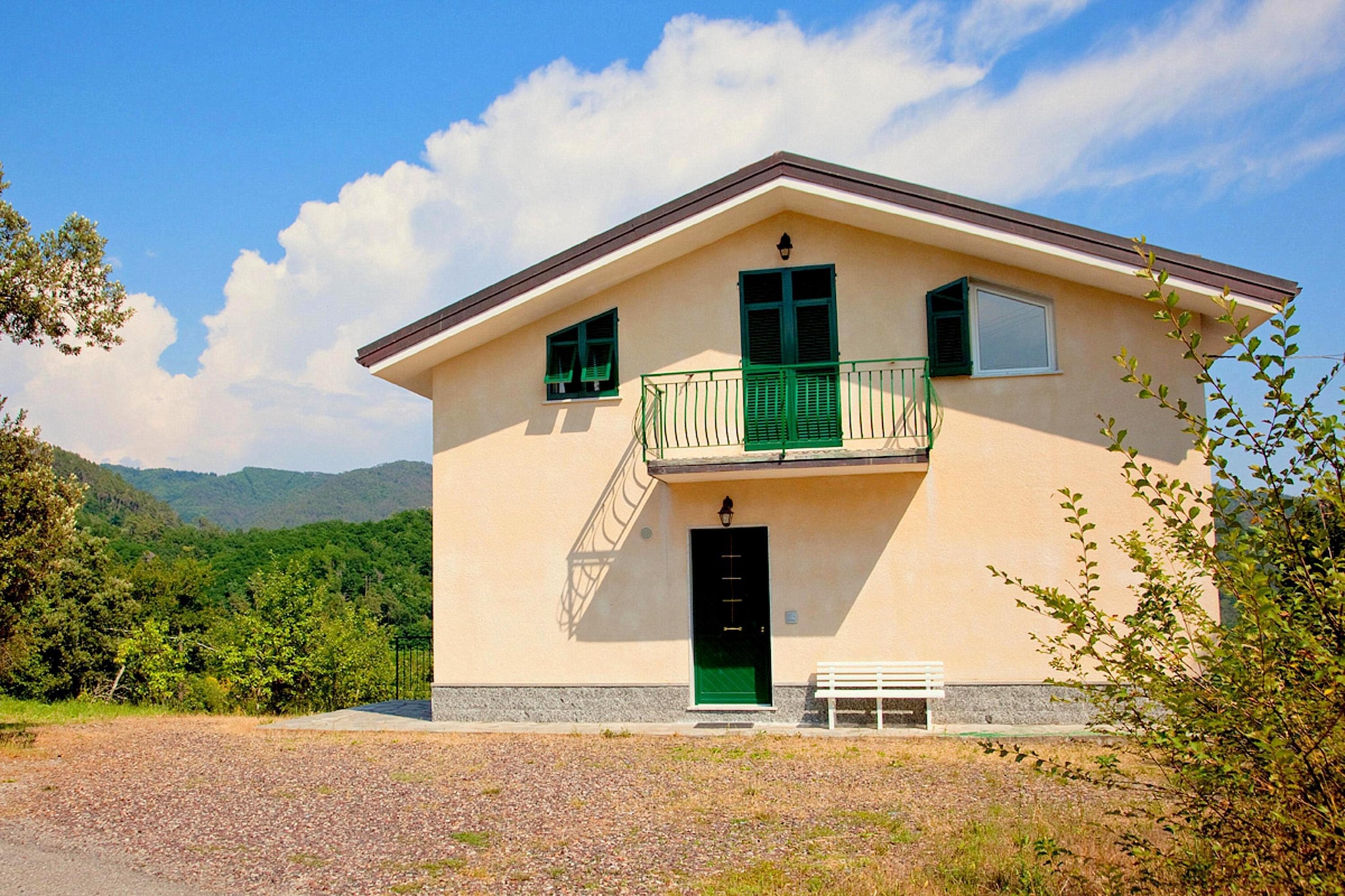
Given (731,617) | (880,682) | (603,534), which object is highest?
(603,534)

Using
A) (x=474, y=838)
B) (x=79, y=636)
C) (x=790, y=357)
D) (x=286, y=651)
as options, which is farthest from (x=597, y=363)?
(x=79, y=636)

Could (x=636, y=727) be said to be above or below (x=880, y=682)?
below

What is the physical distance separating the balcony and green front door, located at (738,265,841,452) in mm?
16

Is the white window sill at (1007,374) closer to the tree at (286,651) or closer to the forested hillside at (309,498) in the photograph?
the tree at (286,651)

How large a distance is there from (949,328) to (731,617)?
4.37 m

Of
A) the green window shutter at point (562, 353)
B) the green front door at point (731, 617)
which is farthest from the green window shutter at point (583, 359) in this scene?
the green front door at point (731, 617)

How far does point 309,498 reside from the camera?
557 ft

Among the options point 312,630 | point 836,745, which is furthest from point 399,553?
point 836,745

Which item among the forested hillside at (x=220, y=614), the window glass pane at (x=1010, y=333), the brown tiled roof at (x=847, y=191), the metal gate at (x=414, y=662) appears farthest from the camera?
the metal gate at (x=414, y=662)

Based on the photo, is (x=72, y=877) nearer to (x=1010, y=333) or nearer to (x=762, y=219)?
(x=762, y=219)

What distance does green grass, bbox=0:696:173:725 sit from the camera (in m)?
14.1

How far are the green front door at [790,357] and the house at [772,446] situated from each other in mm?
33

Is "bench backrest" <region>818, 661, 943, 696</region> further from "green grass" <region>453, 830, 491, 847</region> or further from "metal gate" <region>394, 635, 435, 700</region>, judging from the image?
"metal gate" <region>394, 635, 435, 700</region>

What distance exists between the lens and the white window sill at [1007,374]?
1195 centimetres
